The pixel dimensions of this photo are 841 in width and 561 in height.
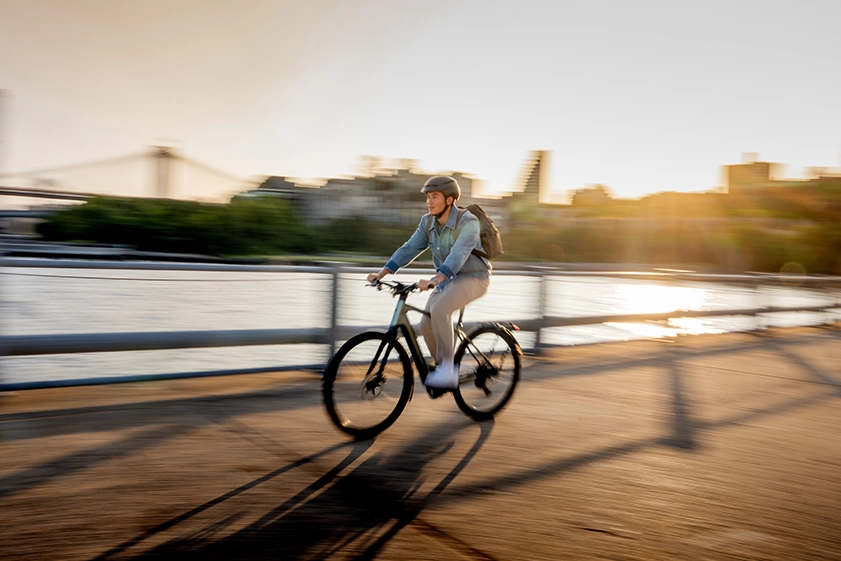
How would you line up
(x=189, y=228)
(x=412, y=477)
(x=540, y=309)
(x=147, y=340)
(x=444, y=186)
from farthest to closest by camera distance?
1. (x=189, y=228)
2. (x=540, y=309)
3. (x=147, y=340)
4. (x=444, y=186)
5. (x=412, y=477)

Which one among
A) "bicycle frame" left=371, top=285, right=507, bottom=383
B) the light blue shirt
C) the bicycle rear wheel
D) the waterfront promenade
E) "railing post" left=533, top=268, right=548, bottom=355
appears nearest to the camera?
the waterfront promenade

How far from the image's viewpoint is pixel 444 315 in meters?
5.11

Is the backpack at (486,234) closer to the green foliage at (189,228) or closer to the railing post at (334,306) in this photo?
the railing post at (334,306)

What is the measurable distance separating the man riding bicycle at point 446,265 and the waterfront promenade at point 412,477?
523 mm

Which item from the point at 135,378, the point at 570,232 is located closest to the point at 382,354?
the point at 135,378

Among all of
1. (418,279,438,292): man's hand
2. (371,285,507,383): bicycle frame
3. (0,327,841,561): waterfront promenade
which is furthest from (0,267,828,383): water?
(418,279,438,292): man's hand

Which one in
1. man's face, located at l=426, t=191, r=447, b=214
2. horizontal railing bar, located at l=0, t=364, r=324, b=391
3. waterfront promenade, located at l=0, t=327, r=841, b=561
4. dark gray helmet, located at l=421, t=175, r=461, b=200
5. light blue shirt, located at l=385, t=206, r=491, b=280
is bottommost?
waterfront promenade, located at l=0, t=327, r=841, b=561

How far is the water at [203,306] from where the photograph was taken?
5551 millimetres

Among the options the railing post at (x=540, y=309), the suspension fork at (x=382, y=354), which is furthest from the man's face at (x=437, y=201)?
the railing post at (x=540, y=309)

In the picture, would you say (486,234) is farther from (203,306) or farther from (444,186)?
(203,306)

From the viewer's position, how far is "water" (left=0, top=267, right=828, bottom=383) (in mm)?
5551

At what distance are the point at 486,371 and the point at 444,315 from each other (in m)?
0.77

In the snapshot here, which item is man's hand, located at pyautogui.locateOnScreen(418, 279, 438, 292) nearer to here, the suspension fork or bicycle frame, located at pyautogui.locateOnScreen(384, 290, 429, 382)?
bicycle frame, located at pyautogui.locateOnScreen(384, 290, 429, 382)

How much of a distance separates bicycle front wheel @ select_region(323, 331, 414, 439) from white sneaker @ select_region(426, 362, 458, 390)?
0.24m
